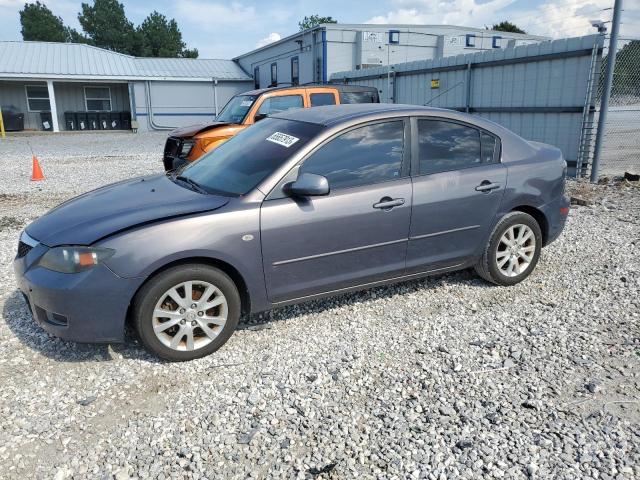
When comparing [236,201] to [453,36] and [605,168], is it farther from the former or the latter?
[453,36]

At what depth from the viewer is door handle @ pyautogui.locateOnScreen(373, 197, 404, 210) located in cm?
388

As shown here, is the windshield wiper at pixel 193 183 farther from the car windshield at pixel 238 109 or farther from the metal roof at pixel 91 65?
the metal roof at pixel 91 65

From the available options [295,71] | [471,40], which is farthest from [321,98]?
[471,40]

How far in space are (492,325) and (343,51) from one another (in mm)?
19516

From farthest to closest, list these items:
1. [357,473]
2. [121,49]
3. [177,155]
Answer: [121,49] < [177,155] < [357,473]

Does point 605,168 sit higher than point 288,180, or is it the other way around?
point 288,180

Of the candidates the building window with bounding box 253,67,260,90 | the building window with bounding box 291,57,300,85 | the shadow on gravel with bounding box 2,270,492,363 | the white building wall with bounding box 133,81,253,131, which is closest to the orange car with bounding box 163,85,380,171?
the shadow on gravel with bounding box 2,270,492,363

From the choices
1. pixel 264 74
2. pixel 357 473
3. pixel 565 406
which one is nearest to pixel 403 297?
pixel 565 406

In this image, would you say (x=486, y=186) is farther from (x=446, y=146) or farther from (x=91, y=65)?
(x=91, y=65)

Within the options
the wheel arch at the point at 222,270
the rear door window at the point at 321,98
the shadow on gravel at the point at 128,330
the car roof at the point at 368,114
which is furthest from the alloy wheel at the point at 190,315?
the rear door window at the point at 321,98

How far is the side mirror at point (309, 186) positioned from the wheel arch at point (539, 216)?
2.02 metres

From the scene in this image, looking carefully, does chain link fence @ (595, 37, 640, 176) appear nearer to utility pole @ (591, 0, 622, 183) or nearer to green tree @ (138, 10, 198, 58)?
utility pole @ (591, 0, 622, 183)

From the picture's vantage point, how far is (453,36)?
2423 cm

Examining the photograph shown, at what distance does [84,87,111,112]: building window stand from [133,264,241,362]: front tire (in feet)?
103
